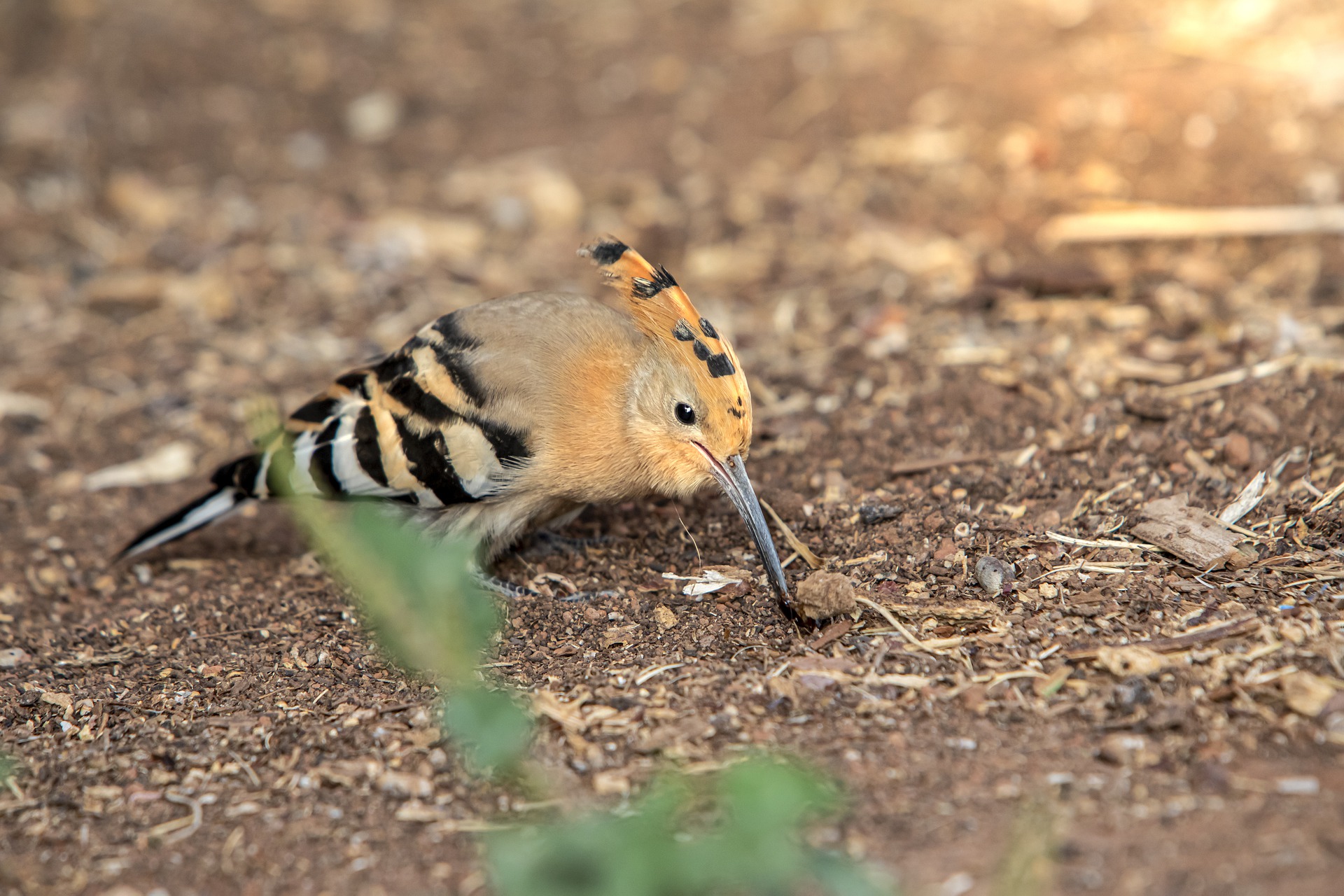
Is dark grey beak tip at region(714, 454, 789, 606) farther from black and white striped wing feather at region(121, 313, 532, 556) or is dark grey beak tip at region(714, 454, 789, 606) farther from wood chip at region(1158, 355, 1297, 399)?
wood chip at region(1158, 355, 1297, 399)

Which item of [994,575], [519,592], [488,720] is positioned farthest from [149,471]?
[994,575]

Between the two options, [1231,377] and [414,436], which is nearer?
[414,436]

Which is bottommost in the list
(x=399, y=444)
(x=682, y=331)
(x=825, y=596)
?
(x=825, y=596)

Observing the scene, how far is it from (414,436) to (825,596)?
144 centimetres

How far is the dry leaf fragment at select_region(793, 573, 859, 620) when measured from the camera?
318 centimetres

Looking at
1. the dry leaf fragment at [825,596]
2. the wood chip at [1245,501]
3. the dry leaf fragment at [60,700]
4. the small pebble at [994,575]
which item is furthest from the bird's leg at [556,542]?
the wood chip at [1245,501]

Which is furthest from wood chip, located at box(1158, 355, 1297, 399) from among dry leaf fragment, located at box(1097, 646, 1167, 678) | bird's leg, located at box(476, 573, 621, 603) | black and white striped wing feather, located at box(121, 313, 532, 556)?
black and white striped wing feather, located at box(121, 313, 532, 556)

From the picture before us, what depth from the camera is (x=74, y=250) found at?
21.2 feet

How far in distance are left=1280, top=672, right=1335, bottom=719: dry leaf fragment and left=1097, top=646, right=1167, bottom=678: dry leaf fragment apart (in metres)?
0.26

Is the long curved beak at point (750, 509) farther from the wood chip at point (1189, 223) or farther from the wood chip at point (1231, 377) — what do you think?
the wood chip at point (1189, 223)

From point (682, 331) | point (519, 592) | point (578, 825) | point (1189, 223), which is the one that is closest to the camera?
point (578, 825)

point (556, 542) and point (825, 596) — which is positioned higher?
point (825, 596)

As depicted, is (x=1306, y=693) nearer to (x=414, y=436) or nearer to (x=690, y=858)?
(x=690, y=858)

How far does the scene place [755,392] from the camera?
477 centimetres
